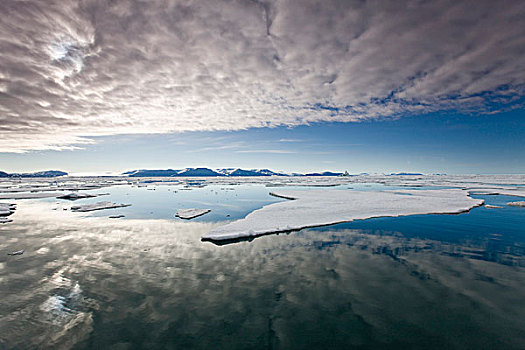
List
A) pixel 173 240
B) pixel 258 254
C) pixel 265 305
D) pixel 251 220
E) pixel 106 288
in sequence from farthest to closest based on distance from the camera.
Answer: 1. pixel 251 220
2. pixel 173 240
3. pixel 258 254
4. pixel 106 288
5. pixel 265 305

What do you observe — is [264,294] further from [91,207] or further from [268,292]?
[91,207]

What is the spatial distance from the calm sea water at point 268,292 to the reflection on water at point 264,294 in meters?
0.03

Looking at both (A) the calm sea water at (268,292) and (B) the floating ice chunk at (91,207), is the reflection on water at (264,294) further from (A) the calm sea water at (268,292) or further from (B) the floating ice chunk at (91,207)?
(B) the floating ice chunk at (91,207)

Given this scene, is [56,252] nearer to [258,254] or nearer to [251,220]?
[258,254]

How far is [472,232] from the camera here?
12867mm

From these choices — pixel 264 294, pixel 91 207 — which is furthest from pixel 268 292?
pixel 91 207

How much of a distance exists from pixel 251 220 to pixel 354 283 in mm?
8804

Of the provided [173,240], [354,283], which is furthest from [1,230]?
[354,283]

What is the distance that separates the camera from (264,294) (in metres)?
6.78

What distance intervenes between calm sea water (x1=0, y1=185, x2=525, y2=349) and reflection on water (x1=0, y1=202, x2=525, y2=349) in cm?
3

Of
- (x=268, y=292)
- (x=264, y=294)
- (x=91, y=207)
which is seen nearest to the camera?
(x=264, y=294)

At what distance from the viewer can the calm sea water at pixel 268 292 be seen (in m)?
5.07

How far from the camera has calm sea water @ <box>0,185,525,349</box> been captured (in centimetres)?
507

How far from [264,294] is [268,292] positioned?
160mm
